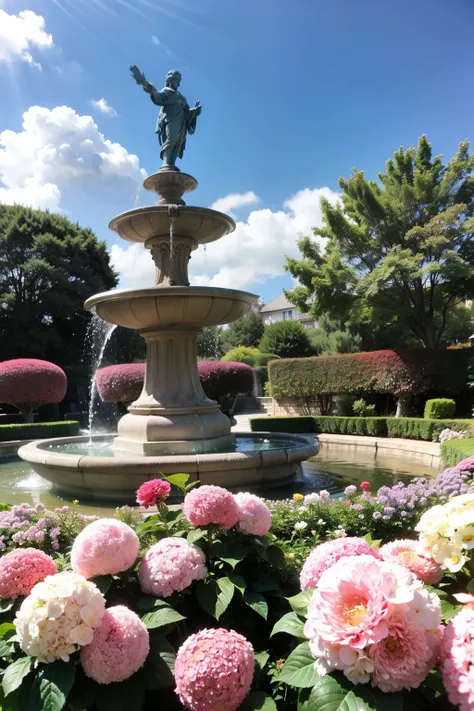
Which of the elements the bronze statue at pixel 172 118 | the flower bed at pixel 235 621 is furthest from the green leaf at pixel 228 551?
the bronze statue at pixel 172 118

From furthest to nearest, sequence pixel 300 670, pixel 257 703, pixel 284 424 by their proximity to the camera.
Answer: pixel 284 424, pixel 257 703, pixel 300 670

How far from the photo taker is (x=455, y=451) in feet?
26.8

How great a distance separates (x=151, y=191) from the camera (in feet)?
29.8

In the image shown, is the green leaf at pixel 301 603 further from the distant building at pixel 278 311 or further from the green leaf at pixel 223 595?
the distant building at pixel 278 311

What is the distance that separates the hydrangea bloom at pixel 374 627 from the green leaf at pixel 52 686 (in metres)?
0.67

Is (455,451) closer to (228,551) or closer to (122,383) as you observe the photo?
(228,551)

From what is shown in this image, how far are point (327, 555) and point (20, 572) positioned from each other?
1103mm

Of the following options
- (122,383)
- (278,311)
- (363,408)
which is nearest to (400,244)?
(363,408)

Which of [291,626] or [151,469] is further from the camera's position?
[151,469]

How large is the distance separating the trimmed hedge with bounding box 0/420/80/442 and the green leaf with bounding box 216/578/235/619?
14314 millimetres

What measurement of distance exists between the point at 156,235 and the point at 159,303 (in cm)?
174

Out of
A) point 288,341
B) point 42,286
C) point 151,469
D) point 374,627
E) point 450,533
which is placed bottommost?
point 151,469

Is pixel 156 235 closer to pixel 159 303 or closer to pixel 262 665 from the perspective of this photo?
pixel 159 303

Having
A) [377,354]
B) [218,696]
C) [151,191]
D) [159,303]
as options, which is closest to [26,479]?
[159,303]
